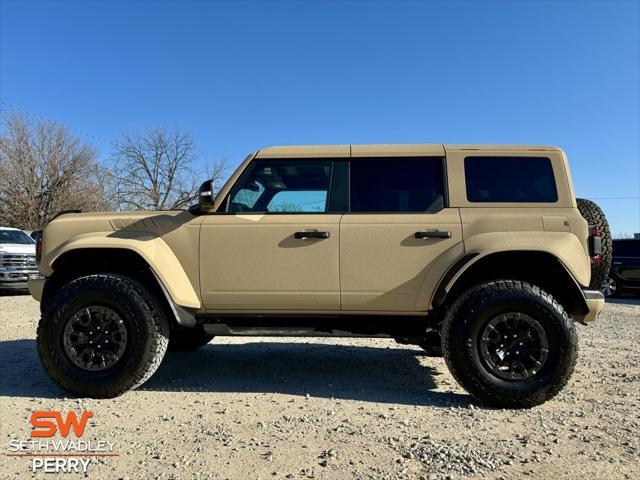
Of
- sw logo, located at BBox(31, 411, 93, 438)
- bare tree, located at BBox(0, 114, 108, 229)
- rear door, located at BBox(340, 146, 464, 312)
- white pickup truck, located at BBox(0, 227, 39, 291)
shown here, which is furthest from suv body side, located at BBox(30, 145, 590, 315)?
bare tree, located at BBox(0, 114, 108, 229)

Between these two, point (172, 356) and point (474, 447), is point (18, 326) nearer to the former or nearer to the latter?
point (172, 356)

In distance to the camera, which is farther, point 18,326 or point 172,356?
point 18,326

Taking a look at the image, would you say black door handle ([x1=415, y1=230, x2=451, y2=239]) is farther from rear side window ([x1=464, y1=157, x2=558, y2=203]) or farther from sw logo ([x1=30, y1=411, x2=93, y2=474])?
sw logo ([x1=30, y1=411, x2=93, y2=474])

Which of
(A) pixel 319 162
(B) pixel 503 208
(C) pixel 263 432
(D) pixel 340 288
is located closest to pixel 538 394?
(B) pixel 503 208

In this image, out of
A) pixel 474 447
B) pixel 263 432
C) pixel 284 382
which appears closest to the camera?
pixel 474 447

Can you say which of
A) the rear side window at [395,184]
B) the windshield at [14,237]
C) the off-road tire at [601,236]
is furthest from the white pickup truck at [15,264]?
the off-road tire at [601,236]

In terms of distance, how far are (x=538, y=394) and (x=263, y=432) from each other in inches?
81.1

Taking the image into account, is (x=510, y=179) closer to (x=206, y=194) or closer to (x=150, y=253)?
(x=206, y=194)

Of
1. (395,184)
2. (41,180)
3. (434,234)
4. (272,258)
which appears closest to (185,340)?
(272,258)

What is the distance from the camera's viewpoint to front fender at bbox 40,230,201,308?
3.59 metres

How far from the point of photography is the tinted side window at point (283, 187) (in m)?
3.85

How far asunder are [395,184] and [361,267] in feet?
2.61

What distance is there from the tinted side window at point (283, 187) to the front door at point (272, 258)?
18 millimetres

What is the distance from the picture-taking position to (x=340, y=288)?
360 cm
